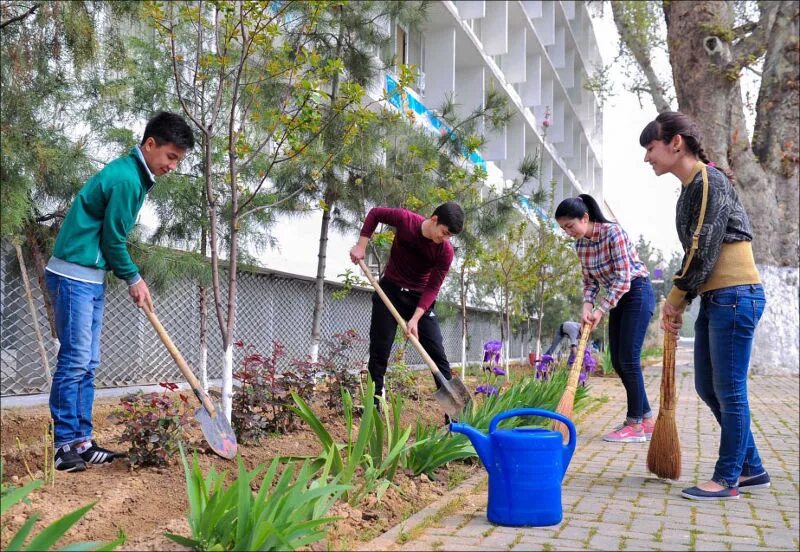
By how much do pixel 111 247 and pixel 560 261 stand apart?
38.1ft

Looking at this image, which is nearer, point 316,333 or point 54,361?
point 54,361

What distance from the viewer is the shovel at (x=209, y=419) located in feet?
12.1

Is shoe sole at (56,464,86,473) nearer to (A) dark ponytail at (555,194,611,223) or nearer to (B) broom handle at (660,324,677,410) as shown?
(B) broom handle at (660,324,677,410)

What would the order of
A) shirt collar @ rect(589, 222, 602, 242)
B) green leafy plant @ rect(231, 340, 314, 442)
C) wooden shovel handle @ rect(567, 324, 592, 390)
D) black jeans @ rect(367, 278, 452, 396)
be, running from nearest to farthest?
wooden shovel handle @ rect(567, 324, 592, 390), green leafy plant @ rect(231, 340, 314, 442), black jeans @ rect(367, 278, 452, 396), shirt collar @ rect(589, 222, 602, 242)

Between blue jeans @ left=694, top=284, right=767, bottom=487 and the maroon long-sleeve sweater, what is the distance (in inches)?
71.4

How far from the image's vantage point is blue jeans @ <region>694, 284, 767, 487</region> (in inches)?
141

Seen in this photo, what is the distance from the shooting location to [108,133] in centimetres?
565

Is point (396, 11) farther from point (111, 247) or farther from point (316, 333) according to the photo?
point (111, 247)

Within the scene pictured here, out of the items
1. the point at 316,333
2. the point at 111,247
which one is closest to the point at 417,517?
the point at 111,247

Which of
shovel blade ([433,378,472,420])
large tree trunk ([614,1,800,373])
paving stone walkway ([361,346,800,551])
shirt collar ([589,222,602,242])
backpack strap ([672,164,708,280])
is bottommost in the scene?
paving stone walkway ([361,346,800,551])

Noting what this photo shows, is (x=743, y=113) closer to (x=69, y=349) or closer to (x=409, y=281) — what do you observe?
(x=409, y=281)

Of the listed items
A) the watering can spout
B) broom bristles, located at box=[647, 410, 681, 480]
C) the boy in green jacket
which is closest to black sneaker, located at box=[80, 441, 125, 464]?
the boy in green jacket

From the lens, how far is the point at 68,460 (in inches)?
141

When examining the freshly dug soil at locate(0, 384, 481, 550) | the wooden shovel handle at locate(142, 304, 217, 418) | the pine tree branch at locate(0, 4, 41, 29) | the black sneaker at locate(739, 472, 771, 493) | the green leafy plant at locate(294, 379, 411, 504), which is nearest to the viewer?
the freshly dug soil at locate(0, 384, 481, 550)
